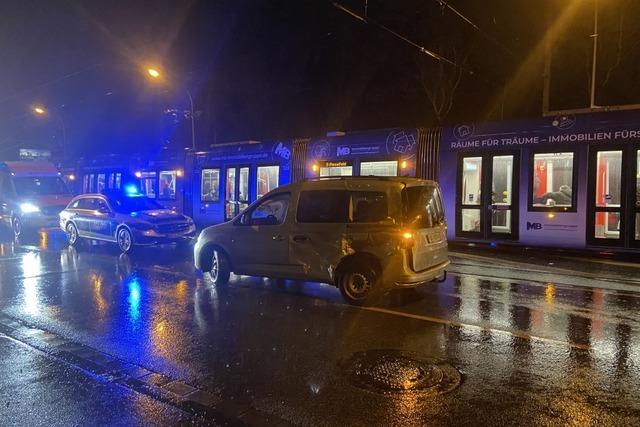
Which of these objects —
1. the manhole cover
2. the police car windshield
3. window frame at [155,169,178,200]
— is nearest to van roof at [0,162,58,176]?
window frame at [155,169,178,200]

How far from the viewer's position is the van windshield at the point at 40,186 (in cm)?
1967

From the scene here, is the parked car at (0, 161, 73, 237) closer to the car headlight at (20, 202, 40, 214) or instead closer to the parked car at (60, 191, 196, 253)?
the car headlight at (20, 202, 40, 214)

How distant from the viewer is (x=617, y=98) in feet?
83.1

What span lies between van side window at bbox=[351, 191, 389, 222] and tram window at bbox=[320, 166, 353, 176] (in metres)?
9.05

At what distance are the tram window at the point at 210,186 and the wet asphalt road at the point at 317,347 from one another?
10699 millimetres

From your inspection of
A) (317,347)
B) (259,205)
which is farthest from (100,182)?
(317,347)

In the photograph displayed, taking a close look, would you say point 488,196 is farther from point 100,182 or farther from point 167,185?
point 100,182

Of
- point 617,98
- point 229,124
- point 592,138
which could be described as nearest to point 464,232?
point 592,138

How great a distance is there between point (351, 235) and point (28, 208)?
16.1 metres

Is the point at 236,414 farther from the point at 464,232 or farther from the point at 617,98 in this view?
the point at 617,98

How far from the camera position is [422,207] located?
7.42 metres

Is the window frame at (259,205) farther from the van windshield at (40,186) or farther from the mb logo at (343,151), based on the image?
the van windshield at (40,186)

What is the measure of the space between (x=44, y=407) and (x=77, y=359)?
1187 mm

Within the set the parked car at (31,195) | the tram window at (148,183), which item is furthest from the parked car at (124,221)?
the tram window at (148,183)
